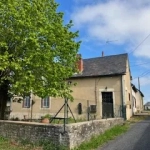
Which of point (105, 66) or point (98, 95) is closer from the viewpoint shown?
point (98, 95)

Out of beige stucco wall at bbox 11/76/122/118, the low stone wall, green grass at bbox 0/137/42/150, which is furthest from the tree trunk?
beige stucco wall at bbox 11/76/122/118

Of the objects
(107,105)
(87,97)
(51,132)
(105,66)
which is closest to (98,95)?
(87,97)

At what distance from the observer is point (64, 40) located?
14547mm

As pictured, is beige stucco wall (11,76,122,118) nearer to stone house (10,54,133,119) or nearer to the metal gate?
stone house (10,54,133,119)

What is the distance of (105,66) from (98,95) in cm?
355

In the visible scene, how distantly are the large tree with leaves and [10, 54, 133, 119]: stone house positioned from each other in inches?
359

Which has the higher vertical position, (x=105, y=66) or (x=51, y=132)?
(x=105, y=66)

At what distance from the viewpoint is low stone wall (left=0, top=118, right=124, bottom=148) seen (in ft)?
31.2

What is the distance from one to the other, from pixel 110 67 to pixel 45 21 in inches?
533

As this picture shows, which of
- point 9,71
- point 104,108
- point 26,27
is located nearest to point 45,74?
point 9,71

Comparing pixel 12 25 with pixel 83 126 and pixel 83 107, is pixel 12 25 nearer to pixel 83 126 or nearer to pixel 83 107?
pixel 83 126

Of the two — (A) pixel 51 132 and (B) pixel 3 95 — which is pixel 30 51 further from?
(A) pixel 51 132

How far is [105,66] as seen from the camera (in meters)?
26.6

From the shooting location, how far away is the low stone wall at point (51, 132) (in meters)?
9.52
